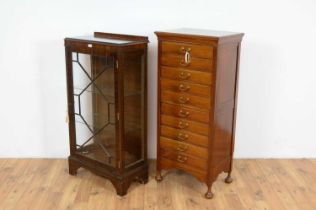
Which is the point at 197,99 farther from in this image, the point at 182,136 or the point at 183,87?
the point at 182,136

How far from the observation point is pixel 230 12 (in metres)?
2.66

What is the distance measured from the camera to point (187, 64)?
7.23 feet

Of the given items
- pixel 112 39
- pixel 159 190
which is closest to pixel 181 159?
pixel 159 190

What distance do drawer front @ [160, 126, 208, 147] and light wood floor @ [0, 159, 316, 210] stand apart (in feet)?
1.26

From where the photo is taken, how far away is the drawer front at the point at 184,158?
231cm

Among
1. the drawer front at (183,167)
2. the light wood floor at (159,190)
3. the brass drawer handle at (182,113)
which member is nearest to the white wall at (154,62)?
the light wood floor at (159,190)

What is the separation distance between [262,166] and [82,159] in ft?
4.69

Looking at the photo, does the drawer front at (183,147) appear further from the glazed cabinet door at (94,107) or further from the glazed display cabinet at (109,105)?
the glazed cabinet door at (94,107)

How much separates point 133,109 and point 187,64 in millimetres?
504

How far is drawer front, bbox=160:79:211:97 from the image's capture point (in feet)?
7.17

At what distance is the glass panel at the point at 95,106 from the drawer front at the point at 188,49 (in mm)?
364

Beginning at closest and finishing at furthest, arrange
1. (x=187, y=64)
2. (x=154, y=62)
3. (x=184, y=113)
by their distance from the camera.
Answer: (x=187, y=64)
(x=184, y=113)
(x=154, y=62)

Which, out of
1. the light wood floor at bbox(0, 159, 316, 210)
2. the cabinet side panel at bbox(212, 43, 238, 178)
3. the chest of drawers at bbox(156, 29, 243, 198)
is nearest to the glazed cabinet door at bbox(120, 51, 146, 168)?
the chest of drawers at bbox(156, 29, 243, 198)

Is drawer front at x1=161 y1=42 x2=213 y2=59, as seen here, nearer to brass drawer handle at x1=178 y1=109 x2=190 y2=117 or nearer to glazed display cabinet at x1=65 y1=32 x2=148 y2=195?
glazed display cabinet at x1=65 y1=32 x2=148 y2=195
